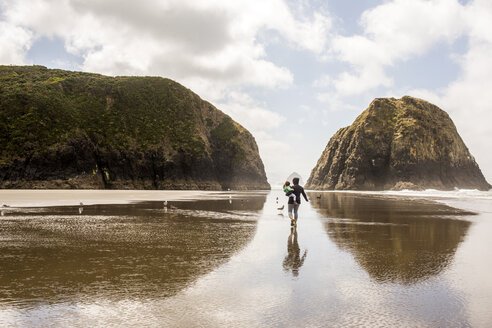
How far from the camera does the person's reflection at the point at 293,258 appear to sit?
7.86m

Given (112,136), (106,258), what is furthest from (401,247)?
(112,136)

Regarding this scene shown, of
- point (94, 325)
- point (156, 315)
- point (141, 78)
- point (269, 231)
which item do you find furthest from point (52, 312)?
point (141, 78)

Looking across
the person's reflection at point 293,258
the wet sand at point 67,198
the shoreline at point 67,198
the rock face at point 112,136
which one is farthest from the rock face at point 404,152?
the person's reflection at point 293,258

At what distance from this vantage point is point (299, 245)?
1109 centimetres

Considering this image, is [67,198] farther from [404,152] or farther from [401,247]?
[404,152]

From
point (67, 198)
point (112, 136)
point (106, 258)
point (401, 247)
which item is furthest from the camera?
point (112, 136)

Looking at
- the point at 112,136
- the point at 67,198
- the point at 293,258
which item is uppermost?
the point at 112,136

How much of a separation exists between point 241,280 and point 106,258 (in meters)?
3.95

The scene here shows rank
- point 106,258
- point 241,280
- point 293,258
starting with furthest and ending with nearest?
1. point 293,258
2. point 106,258
3. point 241,280

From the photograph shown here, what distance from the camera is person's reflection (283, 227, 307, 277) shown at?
7.86m

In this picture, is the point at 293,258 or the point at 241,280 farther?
the point at 293,258

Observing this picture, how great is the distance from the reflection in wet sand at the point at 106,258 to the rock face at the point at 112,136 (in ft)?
201

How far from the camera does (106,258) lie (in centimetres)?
863

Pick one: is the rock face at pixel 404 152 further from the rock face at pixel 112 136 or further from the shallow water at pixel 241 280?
the shallow water at pixel 241 280
